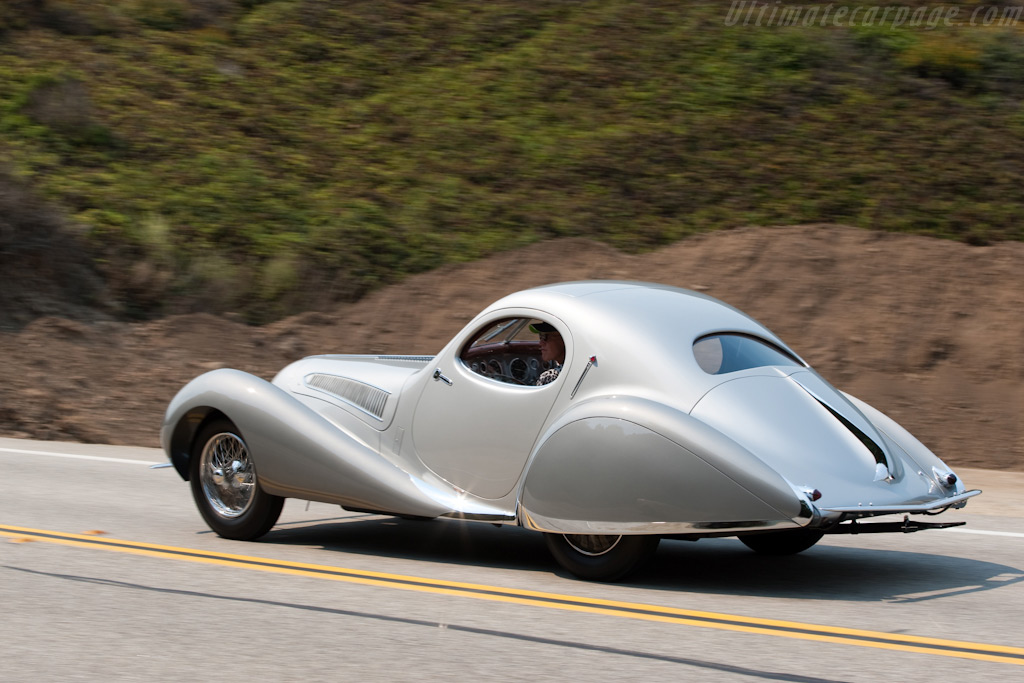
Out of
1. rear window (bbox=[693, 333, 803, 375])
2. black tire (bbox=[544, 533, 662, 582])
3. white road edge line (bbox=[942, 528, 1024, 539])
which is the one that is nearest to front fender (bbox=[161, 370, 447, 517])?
black tire (bbox=[544, 533, 662, 582])

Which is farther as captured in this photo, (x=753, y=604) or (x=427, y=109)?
(x=427, y=109)

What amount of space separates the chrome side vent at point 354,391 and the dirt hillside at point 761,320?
559 centimetres

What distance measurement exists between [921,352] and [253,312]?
888 centimetres

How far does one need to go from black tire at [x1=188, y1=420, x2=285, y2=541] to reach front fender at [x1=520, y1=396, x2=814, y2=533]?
6.72ft

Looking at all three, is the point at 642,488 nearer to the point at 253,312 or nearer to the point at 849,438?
the point at 849,438

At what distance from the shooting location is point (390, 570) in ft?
21.3

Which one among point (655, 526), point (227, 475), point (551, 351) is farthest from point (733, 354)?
point (227, 475)

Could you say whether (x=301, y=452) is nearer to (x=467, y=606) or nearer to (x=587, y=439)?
(x=467, y=606)

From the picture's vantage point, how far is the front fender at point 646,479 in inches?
215

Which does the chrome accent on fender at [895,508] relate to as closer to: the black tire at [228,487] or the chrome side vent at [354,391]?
the chrome side vent at [354,391]

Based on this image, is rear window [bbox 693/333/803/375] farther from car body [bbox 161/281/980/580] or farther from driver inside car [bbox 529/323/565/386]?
driver inside car [bbox 529/323/565/386]

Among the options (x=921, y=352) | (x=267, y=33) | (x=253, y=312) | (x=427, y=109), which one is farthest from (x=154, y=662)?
(x=267, y=33)

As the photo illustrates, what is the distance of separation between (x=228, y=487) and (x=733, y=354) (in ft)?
10.9

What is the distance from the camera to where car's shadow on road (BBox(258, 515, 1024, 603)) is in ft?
20.0
